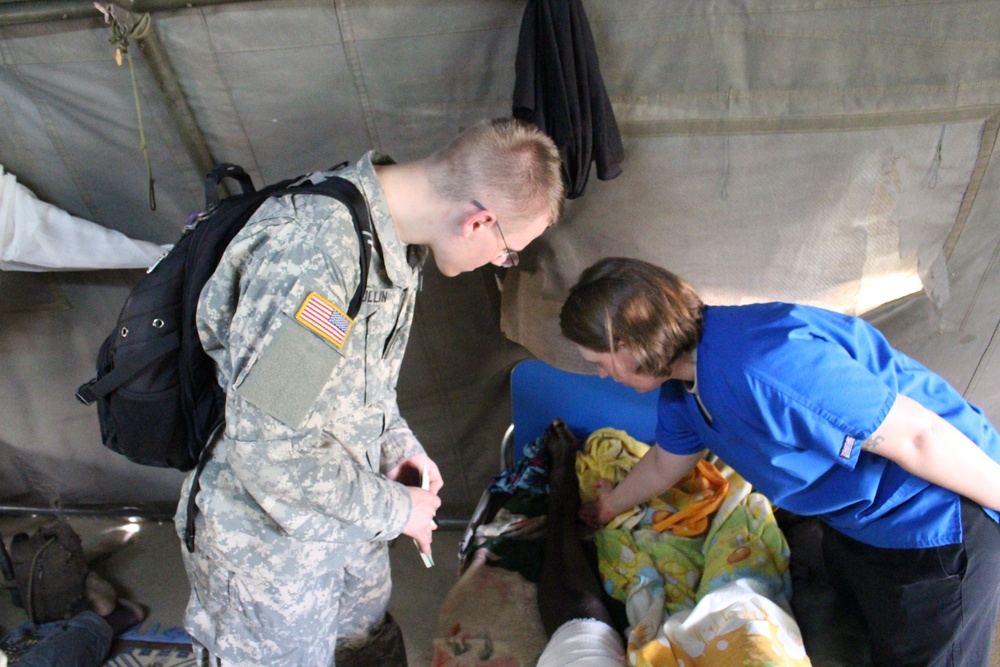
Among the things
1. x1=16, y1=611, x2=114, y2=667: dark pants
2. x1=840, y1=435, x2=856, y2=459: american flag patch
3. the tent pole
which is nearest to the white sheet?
the tent pole

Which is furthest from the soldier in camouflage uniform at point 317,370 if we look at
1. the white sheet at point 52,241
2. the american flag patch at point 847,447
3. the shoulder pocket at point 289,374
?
the white sheet at point 52,241

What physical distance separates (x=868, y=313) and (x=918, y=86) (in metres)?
0.67

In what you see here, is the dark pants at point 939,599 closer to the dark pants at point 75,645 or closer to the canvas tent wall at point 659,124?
the canvas tent wall at point 659,124

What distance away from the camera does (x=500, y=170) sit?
1.16 metres

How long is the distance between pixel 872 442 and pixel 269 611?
50.8 inches

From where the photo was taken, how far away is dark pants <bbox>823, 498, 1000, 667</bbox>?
3.93 feet

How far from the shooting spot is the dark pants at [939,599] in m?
1.20

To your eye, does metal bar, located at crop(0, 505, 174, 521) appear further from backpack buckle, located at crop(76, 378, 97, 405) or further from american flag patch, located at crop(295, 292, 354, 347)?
american flag patch, located at crop(295, 292, 354, 347)

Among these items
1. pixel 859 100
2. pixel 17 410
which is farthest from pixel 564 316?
pixel 17 410

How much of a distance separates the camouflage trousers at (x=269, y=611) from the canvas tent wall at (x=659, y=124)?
0.97 m

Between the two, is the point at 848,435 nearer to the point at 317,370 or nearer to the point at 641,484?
the point at 641,484

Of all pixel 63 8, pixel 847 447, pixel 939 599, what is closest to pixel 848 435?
pixel 847 447

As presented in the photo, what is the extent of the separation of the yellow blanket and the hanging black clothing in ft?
3.12

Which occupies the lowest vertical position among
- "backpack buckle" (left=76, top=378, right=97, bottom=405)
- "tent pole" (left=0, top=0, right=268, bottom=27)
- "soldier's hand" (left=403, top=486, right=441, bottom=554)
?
"soldier's hand" (left=403, top=486, right=441, bottom=554)
